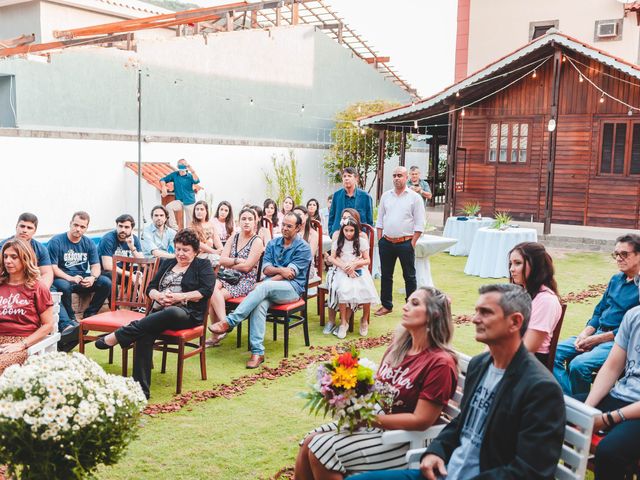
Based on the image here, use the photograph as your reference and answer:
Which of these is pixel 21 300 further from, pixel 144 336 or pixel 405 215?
pixel 405 215

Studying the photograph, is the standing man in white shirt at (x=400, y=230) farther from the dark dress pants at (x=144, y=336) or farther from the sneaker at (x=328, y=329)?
the dark dress pants at (x=144, y=336)

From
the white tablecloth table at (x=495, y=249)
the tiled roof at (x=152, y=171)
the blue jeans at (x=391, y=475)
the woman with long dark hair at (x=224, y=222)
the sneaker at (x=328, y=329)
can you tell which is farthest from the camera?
the tiled roof at (x=152, y=171)

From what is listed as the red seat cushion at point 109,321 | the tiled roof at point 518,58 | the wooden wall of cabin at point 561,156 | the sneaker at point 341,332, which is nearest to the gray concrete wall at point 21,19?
the tiled roof at point 518,58

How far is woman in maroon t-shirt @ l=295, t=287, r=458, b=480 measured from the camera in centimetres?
315

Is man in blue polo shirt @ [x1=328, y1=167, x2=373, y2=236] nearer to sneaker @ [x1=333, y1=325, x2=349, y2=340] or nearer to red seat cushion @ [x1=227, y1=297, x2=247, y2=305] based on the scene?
sneaker @ [x1=333, y1=325, x2=349, y2=340]

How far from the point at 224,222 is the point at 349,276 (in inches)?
98.1

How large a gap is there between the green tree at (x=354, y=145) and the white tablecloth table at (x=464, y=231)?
8511mm

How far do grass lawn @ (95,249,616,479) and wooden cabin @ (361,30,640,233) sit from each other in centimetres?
965

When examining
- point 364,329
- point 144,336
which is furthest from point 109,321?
point 364,329

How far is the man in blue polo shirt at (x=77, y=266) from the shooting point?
6816 mm

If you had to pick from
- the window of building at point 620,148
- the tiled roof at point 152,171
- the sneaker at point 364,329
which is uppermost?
the window of building at point 620,148

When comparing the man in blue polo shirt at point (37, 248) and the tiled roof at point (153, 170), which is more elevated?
the tiled roof at point (153, 170)

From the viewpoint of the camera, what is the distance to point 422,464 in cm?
289

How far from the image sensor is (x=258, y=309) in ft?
20.6
